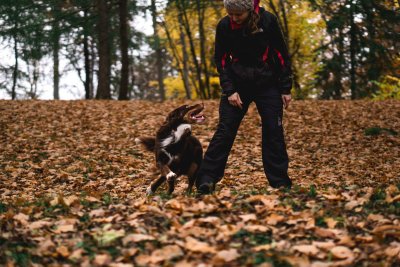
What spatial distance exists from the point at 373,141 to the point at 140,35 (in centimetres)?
1671

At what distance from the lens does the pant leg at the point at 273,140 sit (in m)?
5.43

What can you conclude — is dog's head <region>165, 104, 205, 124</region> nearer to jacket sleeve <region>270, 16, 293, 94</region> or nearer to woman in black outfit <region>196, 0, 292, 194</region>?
woman in black outfit <region>196, 0, 292, 194</region>

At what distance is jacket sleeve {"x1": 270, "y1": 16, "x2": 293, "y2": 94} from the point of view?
536 cm

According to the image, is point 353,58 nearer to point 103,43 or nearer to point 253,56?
point 103,43

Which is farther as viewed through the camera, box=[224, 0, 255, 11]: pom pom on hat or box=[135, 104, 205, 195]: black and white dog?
box=[135, 104, 205, 195]: black and white dog

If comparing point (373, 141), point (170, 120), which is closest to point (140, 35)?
point (373, 141)

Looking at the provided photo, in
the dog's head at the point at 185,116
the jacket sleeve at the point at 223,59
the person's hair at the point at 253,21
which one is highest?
the person's hair at the point at 253,21

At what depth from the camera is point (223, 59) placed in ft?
18.1

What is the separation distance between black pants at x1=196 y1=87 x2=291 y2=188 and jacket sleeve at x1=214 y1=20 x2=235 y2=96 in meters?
0.16

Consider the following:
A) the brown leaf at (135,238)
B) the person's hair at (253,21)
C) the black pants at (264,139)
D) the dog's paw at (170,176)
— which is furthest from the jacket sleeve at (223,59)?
the brown leaf at (135,238)

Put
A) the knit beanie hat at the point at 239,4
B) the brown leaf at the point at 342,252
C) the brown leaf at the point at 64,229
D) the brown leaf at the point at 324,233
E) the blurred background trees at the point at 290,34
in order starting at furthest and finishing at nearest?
1. the blurred background trees at the point at 290,34
2. the knit beanie hat at the point at 239,4
3. the brown leaf at the point at 64,229
4. the brown leaf at the point at 324,233
5. the brown leaf at the point at 342,252

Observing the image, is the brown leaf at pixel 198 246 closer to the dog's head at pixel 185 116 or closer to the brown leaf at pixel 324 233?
the brown leaf at pixel 324 233

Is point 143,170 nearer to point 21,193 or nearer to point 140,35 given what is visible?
point 21,193

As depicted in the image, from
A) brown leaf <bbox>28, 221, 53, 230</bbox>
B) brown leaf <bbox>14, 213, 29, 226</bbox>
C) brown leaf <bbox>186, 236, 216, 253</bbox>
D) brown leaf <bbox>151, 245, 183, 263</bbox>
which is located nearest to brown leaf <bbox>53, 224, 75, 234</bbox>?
brown leaf <bbox>28, 221, 53, 230</bbox>
